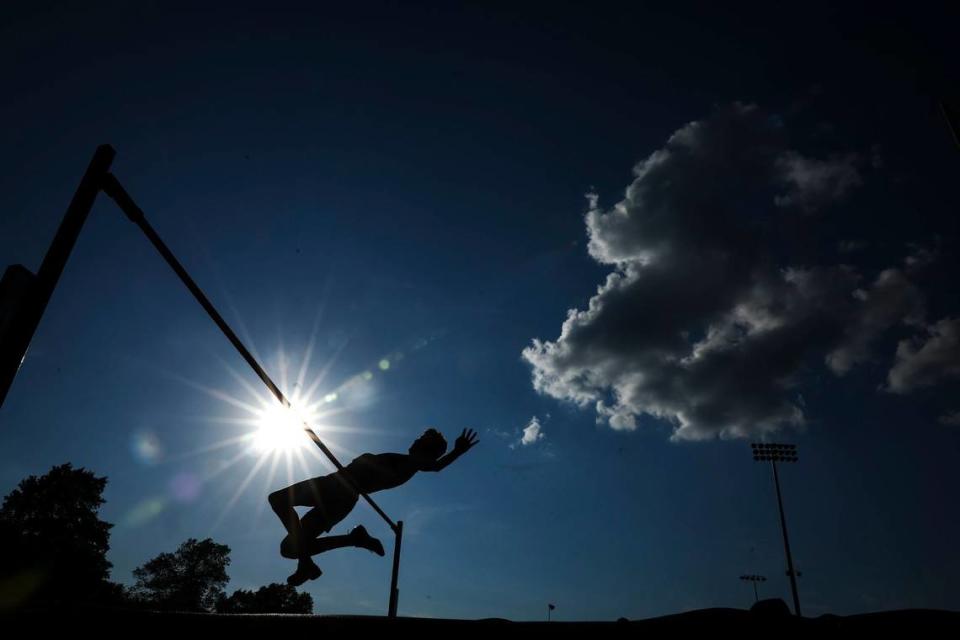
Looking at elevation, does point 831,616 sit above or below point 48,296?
below

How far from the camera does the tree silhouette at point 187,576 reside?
56531 mm

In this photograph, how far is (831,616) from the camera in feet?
5.70

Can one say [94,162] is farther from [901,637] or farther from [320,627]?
[901,637]

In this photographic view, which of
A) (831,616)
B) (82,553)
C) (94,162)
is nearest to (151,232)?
(94,162)

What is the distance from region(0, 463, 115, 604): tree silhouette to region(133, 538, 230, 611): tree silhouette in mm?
20999

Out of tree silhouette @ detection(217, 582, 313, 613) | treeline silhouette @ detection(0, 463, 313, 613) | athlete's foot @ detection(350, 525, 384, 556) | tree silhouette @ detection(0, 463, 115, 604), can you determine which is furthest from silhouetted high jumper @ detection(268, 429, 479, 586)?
tree silhouette @ detection(217, 582, 313, 613)

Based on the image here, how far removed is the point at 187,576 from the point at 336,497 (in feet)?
227

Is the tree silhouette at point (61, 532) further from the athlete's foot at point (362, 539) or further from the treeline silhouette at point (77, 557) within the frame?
the athlete's foot at point (362, 539)

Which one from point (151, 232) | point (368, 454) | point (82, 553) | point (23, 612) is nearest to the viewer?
point (23, 612)

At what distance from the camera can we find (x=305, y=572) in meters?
5.24

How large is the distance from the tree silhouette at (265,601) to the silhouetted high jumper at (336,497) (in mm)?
62524

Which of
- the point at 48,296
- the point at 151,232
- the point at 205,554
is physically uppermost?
the point at 151,232

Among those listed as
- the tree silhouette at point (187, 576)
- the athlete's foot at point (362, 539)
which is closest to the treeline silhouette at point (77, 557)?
the tree silhouette at point (187, 576)

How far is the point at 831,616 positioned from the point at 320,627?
6.29ft
